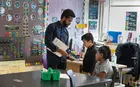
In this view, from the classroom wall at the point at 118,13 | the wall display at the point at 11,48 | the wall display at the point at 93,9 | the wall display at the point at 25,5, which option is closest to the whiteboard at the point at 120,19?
the classroom wall at the point at 118,13

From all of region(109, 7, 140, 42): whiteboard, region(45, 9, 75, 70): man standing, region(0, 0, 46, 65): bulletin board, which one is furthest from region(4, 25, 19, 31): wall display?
region(109, 7, 140, 42): whiteboard

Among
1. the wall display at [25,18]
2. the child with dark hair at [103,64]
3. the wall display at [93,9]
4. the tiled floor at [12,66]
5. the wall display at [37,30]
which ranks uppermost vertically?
the wall display at [93,9]

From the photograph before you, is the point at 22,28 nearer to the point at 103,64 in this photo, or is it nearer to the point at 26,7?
the point at 26,7

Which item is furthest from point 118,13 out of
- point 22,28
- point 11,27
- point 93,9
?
point 11,27

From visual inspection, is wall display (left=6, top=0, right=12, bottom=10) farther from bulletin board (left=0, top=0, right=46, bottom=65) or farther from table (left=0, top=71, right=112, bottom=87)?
table (left=0, top=71, right=112, bottom=87)

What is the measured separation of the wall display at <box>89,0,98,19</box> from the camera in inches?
262

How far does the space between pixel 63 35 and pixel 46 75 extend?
2.02 metres

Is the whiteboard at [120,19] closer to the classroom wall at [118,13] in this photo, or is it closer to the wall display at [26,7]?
the classroom wall at [118,13]

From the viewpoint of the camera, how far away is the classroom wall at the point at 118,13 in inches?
259

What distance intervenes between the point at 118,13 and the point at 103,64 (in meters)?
3.30

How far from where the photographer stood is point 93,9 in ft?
21.9

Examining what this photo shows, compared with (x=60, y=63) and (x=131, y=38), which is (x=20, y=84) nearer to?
(x=60, y=63)

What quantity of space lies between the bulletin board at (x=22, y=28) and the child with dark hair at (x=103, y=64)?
1.88m

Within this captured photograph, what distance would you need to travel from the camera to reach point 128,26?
264 inches
